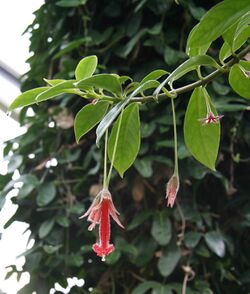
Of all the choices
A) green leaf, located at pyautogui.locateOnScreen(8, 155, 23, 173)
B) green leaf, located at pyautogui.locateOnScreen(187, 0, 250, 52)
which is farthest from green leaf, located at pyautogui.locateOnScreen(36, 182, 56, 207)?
green leaf, located at pyautogui.locateOnScreen(187, 0, 250, 52)

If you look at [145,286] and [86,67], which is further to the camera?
[145,286]

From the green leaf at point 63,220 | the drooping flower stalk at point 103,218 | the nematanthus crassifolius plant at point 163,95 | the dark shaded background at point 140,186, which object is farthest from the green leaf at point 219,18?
the green leaf at point 63,220

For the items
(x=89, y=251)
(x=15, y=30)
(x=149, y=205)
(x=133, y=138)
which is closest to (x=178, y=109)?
(x=149, y=205)

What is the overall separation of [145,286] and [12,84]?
1109mm

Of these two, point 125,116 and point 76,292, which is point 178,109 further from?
point 125,116

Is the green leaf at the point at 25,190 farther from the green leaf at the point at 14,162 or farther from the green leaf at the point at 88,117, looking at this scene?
the green leaf at the point at 88,117

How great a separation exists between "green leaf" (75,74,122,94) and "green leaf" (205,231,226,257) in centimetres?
62

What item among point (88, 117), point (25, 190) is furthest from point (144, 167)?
point (88, 117)

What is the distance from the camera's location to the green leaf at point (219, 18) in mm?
328

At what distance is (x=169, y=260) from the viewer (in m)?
0.92

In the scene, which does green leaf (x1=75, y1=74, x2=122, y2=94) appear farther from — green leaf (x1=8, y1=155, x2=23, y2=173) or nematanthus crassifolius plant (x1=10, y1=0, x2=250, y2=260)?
green leaf (x1=8, y1=155, x2=23, y2=173)

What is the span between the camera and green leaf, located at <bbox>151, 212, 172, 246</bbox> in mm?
931

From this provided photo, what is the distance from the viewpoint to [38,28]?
4.25ft

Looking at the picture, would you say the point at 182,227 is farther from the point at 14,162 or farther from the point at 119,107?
the point at 119,107
